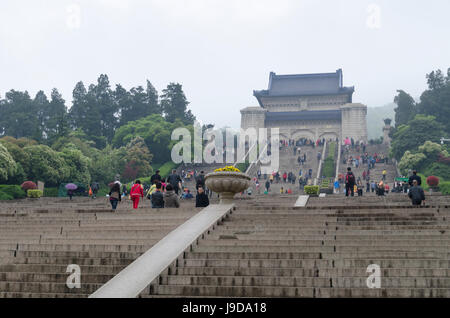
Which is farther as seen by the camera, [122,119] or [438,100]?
[122,119]

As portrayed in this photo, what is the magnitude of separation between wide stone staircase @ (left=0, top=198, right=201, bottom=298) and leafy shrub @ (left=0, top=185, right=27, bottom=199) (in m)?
15.7

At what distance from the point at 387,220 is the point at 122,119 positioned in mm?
56067

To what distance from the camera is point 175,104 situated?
62188mm

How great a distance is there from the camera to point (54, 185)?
35656mm

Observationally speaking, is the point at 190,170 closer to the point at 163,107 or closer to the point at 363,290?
the point at 163,107

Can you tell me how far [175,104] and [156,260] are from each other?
54198 millimetres

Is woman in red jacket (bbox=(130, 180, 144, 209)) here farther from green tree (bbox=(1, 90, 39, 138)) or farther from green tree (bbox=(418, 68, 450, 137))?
green tree (bbox=(418, 68, 450, 137))

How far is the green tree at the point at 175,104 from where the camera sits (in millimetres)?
61094

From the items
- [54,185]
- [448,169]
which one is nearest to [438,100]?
[448,169]

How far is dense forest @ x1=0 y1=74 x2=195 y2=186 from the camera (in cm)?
3478

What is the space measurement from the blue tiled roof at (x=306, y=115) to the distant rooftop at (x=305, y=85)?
15.6 feet

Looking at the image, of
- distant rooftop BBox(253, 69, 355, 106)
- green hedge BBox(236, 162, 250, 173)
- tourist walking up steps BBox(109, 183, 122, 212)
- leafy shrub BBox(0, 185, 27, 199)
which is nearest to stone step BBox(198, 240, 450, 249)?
tourist walking up steps BBox(109, 183, 122, 212)

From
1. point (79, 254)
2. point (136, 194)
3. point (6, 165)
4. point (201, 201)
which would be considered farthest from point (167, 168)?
point (79, 254)
